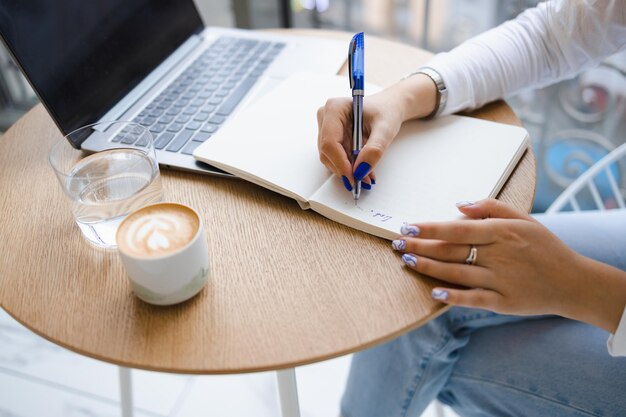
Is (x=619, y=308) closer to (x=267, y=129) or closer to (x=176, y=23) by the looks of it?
(x=267, y=129)

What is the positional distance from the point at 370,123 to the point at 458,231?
192 millimetres

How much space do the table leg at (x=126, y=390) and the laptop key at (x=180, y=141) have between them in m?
0.43

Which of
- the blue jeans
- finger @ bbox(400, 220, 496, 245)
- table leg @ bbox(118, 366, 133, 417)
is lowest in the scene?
table leg @ bbox(118, 366, 133, 417)

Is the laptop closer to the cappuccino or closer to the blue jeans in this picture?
the cappuccino

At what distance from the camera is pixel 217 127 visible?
2.42 feet

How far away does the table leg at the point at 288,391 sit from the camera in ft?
2.02

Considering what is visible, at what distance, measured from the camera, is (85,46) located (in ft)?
2.38

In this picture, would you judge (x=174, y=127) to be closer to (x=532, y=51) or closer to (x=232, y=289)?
(x=232, y=289)

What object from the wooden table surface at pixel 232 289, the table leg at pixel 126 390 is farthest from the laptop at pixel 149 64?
the table leg at pixel 126 390

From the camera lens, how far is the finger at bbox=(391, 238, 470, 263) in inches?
21.0

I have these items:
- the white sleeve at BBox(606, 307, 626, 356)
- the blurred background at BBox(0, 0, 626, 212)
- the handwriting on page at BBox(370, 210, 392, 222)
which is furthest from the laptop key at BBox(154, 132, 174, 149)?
the blurred background at BBox(0, 0, 626, 212)

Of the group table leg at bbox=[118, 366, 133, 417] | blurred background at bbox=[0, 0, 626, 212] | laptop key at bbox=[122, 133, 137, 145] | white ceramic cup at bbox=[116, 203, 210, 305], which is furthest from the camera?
blurred background at bbox=[0, 0, 626, 212]

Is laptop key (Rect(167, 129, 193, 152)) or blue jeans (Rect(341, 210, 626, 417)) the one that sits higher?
laptop key (Rect(167, 129, 193, 152))

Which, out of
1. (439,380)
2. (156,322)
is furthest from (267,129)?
(439,380)
